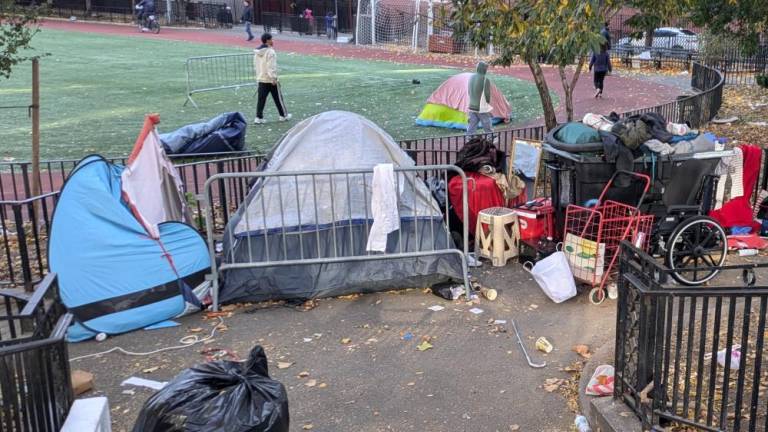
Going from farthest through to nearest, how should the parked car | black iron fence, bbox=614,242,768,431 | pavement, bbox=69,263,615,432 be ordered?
1. the parked car
2. pavement, bbox=69,263,615,432
3. black iron fence, bbox=614,242,768,431

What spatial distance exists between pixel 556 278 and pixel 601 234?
62 centimetres

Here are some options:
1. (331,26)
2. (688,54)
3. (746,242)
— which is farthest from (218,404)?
(331,26)

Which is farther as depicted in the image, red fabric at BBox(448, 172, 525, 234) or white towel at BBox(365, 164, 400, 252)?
red fabric at BBox(448, 172, 525, 234)

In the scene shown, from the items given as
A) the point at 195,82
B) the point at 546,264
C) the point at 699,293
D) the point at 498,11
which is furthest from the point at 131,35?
the point at 699,293

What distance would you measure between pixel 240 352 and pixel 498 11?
5.36 m

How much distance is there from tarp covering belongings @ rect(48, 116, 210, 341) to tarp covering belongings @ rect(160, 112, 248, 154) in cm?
630

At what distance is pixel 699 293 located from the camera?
3879mm

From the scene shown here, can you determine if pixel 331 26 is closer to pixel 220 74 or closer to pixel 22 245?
pixel 220 74

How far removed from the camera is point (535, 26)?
8547 mm

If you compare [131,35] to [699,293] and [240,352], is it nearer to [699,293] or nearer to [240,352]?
[240,352]

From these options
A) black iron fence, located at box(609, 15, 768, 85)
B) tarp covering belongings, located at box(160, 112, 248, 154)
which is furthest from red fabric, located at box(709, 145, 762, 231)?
black iron fence, located at box(609, 15, 768, 85)

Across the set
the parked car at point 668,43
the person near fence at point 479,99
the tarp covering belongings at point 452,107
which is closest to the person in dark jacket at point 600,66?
the tarp covering belongings at point 452,107

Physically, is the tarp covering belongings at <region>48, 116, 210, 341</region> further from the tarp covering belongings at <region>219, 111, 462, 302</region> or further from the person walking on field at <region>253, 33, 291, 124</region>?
the person walking on field at <region>253, 33, 291, 124</region>

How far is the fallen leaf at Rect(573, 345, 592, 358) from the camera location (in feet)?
18.5
